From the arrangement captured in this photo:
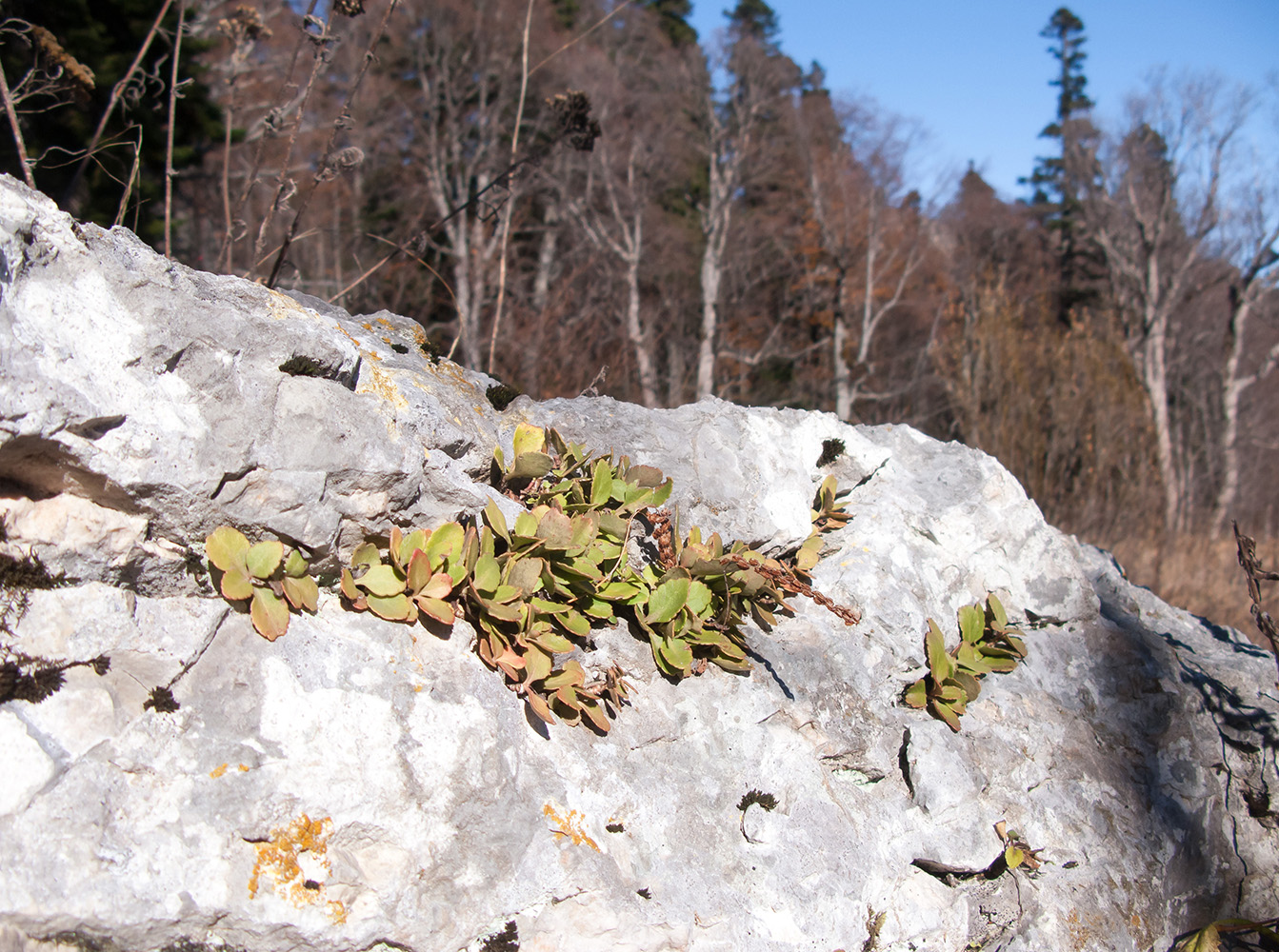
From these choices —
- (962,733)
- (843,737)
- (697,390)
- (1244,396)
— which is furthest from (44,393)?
(1244,396)

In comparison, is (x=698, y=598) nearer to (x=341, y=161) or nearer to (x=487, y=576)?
(x=487, y=576)

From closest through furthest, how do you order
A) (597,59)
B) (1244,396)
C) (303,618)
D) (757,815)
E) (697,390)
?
1. (303,618)
2. (757,815)
3. (697,390)
4. (597,59)
5. (1244,396)

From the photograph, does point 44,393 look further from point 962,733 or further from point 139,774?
point 962,733

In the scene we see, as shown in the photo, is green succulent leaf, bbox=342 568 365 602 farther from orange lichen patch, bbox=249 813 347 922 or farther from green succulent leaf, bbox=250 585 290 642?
orange lichen patch, bbox=249 813 347 922

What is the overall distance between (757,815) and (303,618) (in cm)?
137

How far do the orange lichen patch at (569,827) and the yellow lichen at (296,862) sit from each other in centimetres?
51

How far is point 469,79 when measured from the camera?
16047mm

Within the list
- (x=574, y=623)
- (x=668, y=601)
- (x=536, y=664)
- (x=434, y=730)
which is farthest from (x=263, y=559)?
(x=668, y=601)

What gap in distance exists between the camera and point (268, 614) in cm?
183

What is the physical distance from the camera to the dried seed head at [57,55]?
2.73 meters

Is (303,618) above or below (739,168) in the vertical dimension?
below

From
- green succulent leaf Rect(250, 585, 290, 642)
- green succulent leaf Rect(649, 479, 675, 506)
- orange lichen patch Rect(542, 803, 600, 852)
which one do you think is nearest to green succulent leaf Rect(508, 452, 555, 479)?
green succulent leaf Rect(649, 479, 675, 506)

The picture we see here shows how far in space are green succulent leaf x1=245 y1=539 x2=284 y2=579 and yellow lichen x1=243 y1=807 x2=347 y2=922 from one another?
22.3 inches

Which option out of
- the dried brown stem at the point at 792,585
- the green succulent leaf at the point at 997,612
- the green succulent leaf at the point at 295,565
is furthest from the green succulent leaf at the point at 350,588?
the green succulent leaf at the point at 997,612
